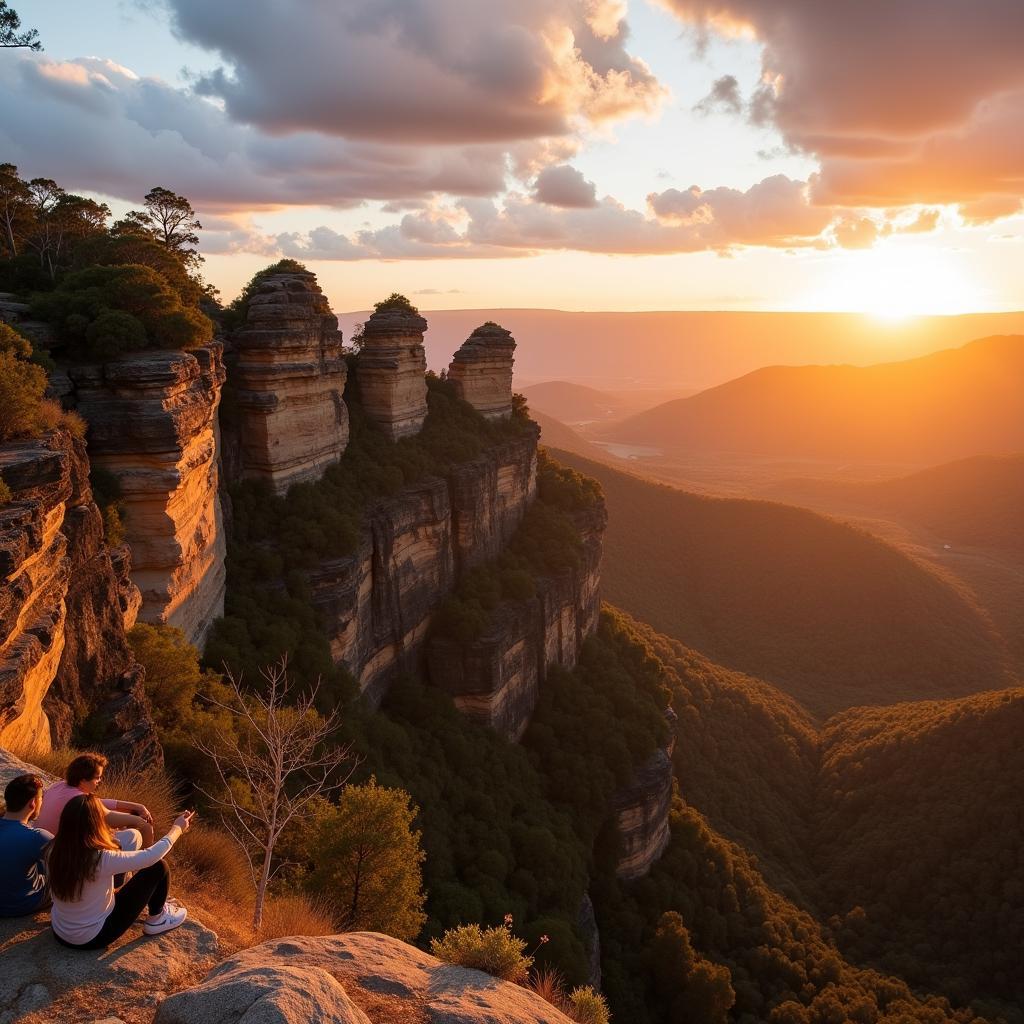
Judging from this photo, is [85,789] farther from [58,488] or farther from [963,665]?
[963,665]

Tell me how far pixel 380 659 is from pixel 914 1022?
107ft

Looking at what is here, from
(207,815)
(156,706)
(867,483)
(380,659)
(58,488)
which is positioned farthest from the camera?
(867,483)

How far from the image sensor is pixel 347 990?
9.51 meters

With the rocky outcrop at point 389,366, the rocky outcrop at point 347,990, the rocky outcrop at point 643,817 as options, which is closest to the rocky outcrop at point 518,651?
the rocky outcrop at point 643,817

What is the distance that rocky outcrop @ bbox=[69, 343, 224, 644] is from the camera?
69.3ft

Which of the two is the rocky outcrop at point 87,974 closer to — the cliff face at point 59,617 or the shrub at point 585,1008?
the cliff face at point 59,617

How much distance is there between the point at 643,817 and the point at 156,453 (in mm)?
34217

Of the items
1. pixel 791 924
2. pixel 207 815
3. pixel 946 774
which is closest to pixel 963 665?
pixel 946 774

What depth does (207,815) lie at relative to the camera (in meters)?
17.4

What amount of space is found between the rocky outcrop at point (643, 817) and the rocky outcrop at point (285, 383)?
25784 millimetres

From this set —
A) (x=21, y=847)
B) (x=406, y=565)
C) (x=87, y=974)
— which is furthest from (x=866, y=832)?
(x=21, y=847)

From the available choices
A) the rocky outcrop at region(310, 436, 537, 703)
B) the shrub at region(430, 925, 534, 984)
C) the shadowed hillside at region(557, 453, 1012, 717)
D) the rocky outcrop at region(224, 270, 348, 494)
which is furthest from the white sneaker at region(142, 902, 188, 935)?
the shadowed hillside at region(557, 453, 1012, 717)

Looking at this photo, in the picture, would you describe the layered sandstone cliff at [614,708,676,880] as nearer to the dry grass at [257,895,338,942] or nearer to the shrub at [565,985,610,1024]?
the shrub at [565,985,610,1024]

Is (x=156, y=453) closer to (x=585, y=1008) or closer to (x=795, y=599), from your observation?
(x=585, y=1008)
